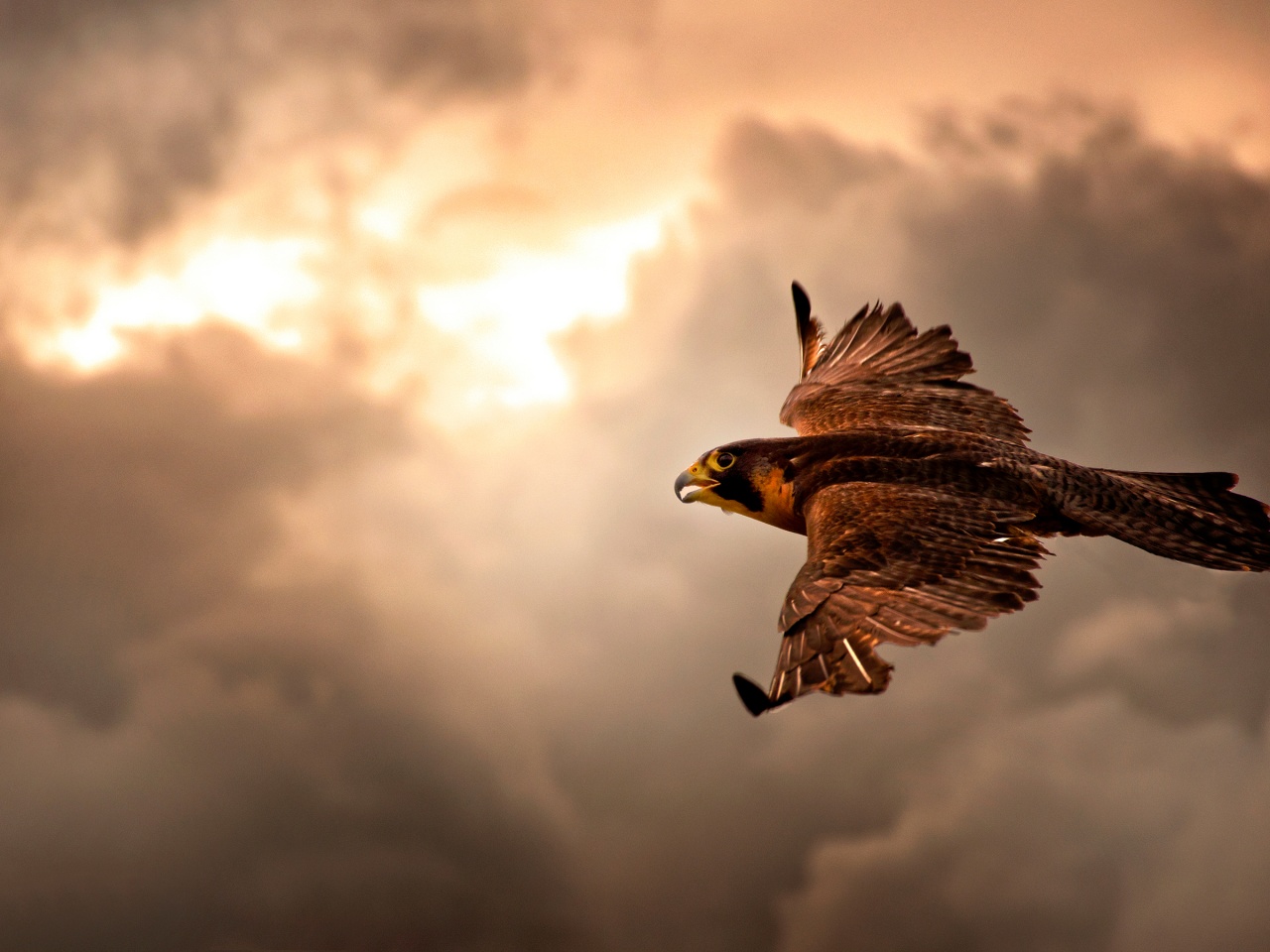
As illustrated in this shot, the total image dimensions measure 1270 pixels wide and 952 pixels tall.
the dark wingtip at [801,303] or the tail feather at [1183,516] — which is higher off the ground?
the dark wingtip at [801,303]

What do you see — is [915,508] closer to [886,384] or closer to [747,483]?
[747,483]

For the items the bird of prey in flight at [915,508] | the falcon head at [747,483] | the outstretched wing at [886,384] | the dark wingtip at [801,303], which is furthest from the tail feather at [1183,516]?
the dark wingtip at [801,303]

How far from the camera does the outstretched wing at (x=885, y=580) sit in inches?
455

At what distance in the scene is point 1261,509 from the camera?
592 inches

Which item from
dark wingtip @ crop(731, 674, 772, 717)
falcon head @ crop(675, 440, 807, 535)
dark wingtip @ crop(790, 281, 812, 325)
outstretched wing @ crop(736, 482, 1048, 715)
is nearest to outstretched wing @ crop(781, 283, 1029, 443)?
dark wingtip @ crop(790, 281, 812, 325)

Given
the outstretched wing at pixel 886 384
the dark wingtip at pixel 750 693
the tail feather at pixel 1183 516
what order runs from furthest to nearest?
the outstretched wing at pixel 886 384 < the tail feather at pixel 1183 516 < the dark wingtip at pixel 750 693

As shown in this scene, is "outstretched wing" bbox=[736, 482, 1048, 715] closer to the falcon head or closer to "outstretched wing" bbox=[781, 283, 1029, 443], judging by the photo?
the falcon head

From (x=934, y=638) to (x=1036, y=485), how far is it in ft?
14.4

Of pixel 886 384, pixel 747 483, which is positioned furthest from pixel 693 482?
pixel 886 384

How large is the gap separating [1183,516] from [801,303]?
9020mm

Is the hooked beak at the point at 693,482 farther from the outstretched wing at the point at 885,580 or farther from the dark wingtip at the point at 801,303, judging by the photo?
the dark wingtip at the point at 801,303

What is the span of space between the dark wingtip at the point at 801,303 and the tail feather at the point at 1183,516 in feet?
24.8

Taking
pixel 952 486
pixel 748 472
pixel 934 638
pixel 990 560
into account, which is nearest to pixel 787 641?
pixel 934 638

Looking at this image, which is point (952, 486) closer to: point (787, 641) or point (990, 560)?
point (990, 560)
